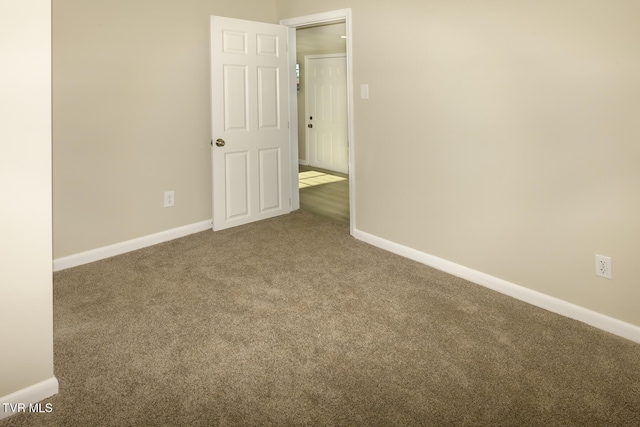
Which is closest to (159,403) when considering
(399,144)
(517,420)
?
(517,420)

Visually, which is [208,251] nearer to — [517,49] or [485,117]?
[485,117]

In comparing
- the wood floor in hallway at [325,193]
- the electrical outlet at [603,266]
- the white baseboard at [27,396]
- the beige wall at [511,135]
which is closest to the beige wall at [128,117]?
the wood floor in hallway at [325,193]

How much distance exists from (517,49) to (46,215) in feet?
8.62

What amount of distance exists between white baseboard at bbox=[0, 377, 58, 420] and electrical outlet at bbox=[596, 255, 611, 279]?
2.73 metres

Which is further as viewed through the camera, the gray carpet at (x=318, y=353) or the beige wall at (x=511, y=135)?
the beige wall at (x=511, y=135)

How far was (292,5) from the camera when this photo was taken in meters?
4.45

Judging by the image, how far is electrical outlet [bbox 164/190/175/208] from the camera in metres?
4.02

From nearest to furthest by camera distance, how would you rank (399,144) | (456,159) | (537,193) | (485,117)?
(537,193) → (485,117) → (456,159) → (399,144)

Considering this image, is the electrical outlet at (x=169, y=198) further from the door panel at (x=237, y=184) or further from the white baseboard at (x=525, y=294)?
the white baseboard at (x=525, y=294)

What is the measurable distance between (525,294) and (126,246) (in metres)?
3.09

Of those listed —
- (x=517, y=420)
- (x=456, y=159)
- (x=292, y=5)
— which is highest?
(x=292, y=5)

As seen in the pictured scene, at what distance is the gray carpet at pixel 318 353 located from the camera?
1779mm

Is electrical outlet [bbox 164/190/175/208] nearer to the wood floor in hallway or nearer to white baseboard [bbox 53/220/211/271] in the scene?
white baseboard [bbox 53/220/211/271]

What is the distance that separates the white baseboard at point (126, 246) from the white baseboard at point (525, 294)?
179 cm
